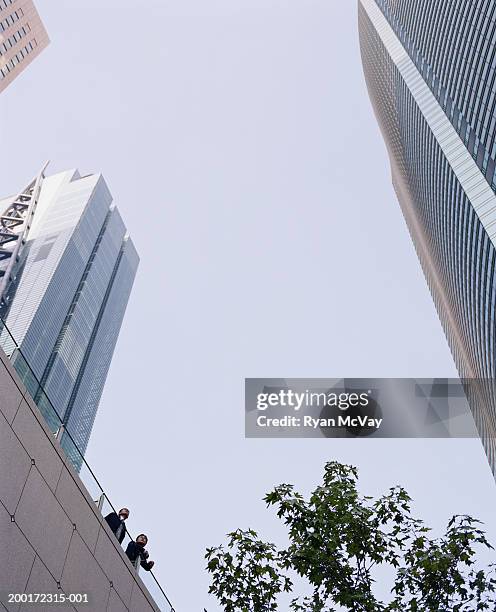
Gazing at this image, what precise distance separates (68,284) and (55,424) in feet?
361

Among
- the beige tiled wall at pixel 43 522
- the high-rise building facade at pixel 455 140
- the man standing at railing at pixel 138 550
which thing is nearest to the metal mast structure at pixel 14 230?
the high-rise building facade at pixel 455 140

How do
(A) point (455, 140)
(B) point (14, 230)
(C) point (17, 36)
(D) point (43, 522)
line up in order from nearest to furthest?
(D) point (43, 522)
(A) point (455, 140)
(B) point (14, 230)
(C) point (17, 36)

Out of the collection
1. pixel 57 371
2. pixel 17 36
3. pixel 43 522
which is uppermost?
pixel 17 36

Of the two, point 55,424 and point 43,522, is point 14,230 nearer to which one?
point 55,424

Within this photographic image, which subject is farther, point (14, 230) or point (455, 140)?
point (14, 230)

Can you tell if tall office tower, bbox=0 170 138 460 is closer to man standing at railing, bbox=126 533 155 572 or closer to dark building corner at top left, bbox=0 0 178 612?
dark building corner at top left, bbox=0 0 178 612

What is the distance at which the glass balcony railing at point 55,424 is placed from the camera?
12.0 m

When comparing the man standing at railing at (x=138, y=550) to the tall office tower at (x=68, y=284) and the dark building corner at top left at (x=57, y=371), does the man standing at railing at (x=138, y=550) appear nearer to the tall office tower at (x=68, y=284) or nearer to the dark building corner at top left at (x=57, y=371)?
the dark building corner at top left at (x=57, y=371)

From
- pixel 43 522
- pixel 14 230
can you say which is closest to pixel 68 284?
pixel 14 230

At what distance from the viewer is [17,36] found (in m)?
95.8

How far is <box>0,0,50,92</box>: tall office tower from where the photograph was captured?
3573 inches

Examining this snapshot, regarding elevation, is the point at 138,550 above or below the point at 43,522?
above

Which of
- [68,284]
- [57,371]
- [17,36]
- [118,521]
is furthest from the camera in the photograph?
[68,284]

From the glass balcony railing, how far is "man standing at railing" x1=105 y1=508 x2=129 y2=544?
0.52 ft
